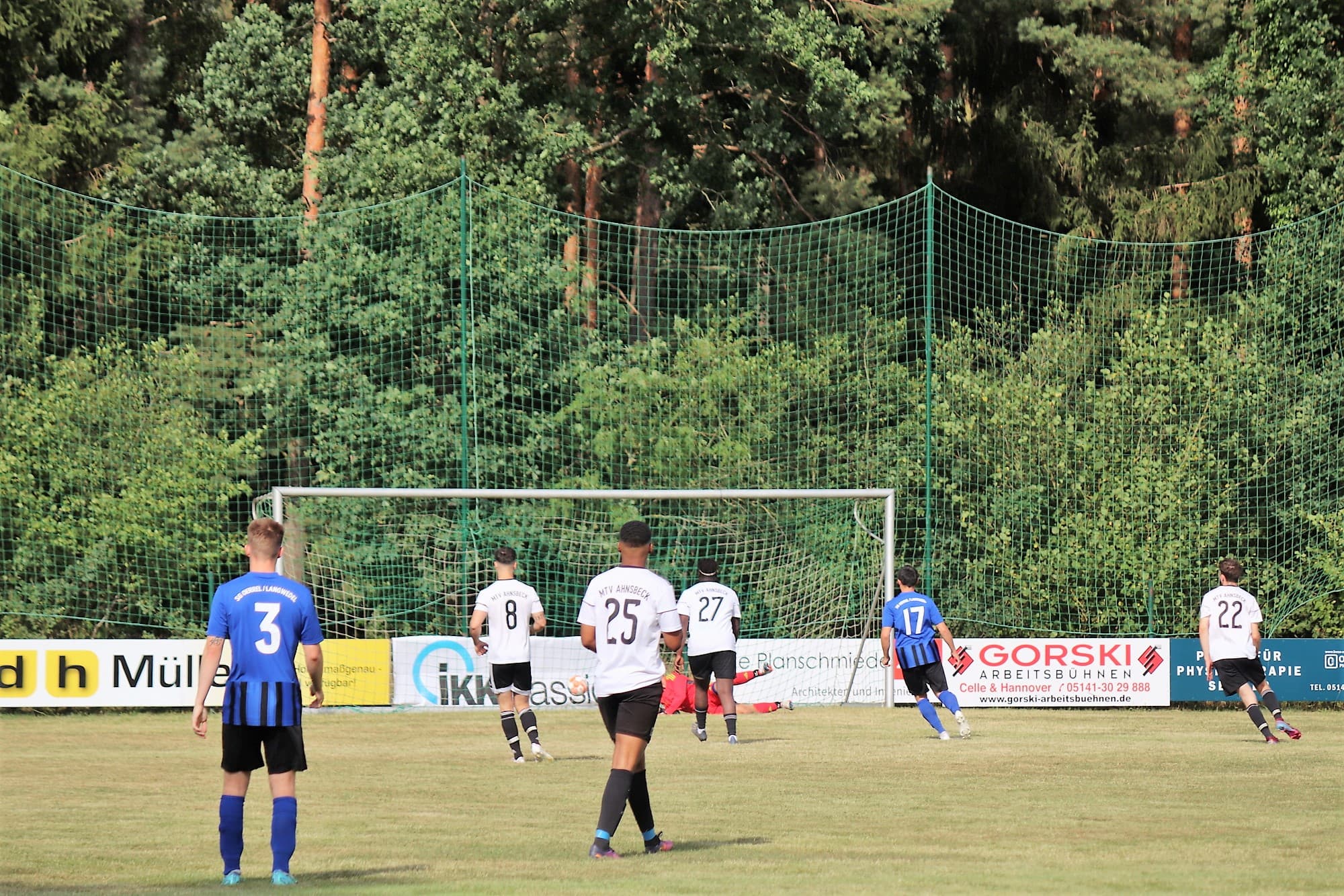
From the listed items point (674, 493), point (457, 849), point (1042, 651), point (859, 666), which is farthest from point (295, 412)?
point (457, 849)

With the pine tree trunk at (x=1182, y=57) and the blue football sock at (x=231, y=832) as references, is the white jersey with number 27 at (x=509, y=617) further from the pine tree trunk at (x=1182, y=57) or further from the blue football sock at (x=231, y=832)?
the pine tree trunk at (x=1182, y=57)

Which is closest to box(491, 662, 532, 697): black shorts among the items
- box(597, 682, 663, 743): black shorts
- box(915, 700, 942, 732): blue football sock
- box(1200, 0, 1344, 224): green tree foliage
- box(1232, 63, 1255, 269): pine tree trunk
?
box(915, 700, 942, 732): blue football sock

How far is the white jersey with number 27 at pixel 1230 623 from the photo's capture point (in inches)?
706

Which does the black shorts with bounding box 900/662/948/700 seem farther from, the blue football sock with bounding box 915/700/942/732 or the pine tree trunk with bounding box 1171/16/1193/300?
the pine tree trunk with bounding box 1171/16/1193/300

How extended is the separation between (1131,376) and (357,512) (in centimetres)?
1168

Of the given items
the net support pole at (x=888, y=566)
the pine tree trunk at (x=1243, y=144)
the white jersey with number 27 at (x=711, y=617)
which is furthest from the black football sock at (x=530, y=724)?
the pine tree trunk at (x=1243, y=144)

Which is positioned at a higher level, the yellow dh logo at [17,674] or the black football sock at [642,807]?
the black football sock at [642,807]

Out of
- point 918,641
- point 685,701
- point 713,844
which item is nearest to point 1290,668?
point 685,701

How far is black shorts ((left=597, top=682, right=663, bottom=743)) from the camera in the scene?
9617 mm

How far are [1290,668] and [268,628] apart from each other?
1806 centimetres

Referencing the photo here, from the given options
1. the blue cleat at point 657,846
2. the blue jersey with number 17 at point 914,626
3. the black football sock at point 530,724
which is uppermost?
the blue jersey with number 17 at point 914,626

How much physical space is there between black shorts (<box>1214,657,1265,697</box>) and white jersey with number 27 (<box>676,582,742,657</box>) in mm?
4786

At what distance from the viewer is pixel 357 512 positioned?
26.4 metres

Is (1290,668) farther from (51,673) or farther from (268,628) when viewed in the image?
(268,628)
